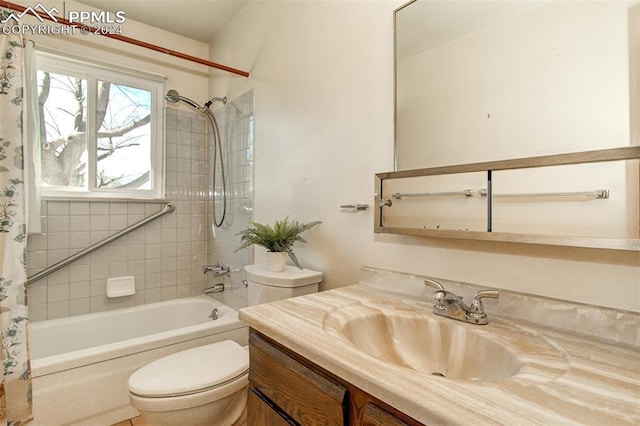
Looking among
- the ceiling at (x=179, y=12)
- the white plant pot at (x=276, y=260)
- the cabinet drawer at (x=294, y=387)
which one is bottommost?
the cabinet drawer at (x=294, y=387)

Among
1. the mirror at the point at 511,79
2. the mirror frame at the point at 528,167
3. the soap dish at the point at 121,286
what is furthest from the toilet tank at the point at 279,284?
the soap dish at the point at 121,286

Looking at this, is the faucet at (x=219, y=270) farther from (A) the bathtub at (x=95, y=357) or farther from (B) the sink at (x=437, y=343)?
(B) the sink at (x=437, y=343)

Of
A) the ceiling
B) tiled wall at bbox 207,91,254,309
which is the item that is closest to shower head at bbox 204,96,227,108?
tiled wall at bbox 207,91,254,309

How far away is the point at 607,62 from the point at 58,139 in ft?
9.49

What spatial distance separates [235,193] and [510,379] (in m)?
2.09

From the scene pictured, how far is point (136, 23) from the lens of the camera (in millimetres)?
2400

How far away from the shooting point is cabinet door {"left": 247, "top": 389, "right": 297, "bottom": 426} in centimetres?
82

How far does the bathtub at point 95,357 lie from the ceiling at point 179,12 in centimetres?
218

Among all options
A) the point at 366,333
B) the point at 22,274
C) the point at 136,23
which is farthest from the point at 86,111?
the point at 366,333

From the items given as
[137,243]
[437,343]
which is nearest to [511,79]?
[437,343]

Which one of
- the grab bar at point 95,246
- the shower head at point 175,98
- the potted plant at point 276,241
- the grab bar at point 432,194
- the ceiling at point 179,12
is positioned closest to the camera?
the grab bar at point 432,194

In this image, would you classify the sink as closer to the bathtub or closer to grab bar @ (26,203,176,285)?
the bathtub

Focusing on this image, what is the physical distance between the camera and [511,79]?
938 millimetres

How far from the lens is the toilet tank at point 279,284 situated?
4.63ft
